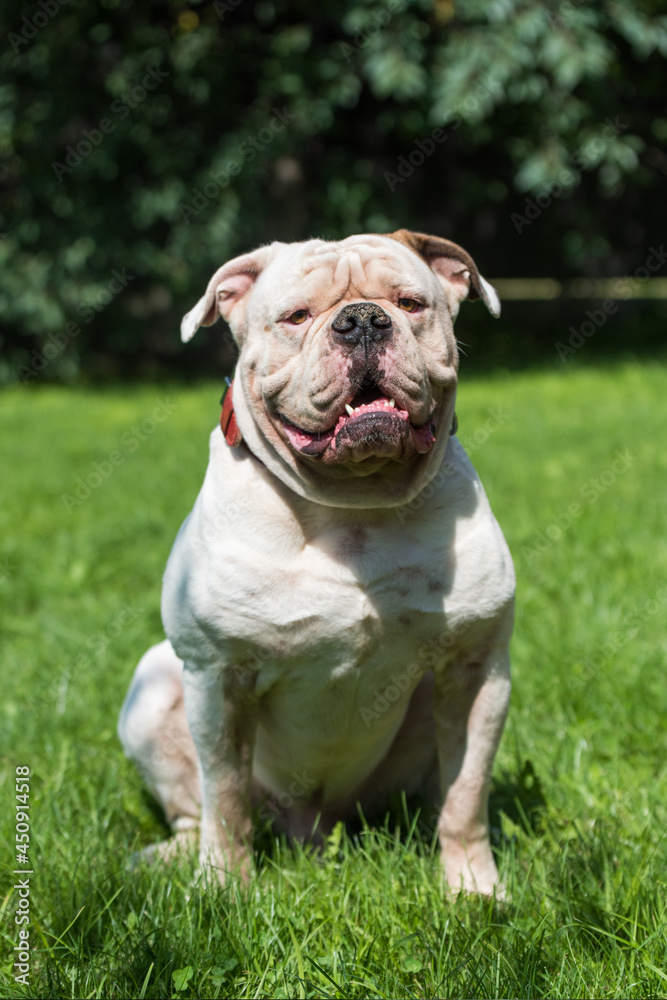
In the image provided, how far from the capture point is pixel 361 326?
213 cm

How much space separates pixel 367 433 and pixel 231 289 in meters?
0.63

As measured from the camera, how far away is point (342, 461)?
7.14 ft

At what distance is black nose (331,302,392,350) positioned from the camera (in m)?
2.13

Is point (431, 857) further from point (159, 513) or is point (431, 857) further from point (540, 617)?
point (159, 513)

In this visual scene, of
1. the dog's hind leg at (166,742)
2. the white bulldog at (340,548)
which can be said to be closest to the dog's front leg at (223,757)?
the white bulldog at (340,548)

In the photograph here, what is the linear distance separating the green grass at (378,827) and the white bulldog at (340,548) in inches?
7.1

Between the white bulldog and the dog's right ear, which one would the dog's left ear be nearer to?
the white bulldog

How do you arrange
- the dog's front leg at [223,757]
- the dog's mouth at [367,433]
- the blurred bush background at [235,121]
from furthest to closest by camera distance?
the blurred bush background at [235,121] → the dog's front leg at [223,757] → the dog's mouth at [367,433]

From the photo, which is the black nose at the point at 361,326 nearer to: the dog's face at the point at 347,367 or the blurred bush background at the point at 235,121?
the dog's face at the point at 347,367

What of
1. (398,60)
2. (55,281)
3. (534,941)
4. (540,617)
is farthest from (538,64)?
(534,941)

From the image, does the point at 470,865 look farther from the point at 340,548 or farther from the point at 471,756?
the point at 340,548

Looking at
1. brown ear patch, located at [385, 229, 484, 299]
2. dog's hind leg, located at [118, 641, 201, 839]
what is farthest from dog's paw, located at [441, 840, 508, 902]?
brown ear patch, located at [385, 229, 484, 299]

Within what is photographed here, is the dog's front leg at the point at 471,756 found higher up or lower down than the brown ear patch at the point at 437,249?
lower down

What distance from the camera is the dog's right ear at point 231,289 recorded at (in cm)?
245
